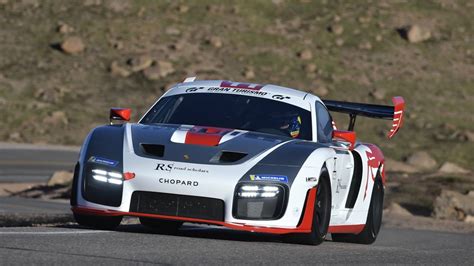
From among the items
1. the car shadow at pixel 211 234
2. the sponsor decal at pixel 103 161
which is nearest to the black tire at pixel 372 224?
the car shadow at pixel 211 234

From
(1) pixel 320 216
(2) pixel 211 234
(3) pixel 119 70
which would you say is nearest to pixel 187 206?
(1) pixel 320 216

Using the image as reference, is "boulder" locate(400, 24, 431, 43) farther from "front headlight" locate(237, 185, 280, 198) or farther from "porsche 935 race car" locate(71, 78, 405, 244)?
"front headlight" locate(237, 185, 280, 198)

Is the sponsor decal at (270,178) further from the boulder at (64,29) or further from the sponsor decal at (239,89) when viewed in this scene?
the boulder at (64,29)

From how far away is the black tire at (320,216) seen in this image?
1079 cm

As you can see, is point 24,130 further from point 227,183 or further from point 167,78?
point 227,183

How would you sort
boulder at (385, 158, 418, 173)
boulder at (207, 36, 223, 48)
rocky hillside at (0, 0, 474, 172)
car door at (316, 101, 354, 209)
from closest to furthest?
car door at (316, 101, 354, 209) → boulder at (385, 158, 418, 173) → rocky hillside at (0, 0, 474, 172) → boulder at (207, 36, 223, 48)

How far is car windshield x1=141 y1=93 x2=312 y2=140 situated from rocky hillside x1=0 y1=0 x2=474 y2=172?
28069mm

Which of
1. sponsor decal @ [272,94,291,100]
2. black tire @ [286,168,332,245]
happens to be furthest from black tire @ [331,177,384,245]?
black tire @ [286,168,332,245]

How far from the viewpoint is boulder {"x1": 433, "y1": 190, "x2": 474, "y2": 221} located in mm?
24797

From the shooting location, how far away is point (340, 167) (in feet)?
38.3

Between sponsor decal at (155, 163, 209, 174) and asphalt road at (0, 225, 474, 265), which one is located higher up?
sponsor decal at (155, 163, 209, 174)

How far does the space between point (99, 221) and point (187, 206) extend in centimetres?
108

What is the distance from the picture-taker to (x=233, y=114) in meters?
11.9

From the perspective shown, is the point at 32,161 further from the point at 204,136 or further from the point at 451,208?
the point at 204,136
